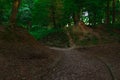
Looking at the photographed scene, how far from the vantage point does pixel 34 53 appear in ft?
43.0

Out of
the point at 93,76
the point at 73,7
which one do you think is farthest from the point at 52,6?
the point at 93,76

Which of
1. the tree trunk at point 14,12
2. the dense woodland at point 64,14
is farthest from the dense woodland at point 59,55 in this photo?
the dense woodland at point 64,14

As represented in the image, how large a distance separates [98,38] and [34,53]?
13.6 meters

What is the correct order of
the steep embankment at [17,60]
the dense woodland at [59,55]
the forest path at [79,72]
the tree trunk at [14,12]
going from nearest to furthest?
the steep embankment at [17,60] → the dense woodland at [59,55] → the forest path at [79,72] → the tree trunk at [14,12]

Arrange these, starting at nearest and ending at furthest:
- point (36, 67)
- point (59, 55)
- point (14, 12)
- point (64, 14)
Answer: point (36, 67) < point (14, 12) < point (59, 55) < point (64, 14)

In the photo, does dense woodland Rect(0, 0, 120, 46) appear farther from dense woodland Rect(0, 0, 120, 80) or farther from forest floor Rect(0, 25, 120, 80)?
forest floor Rect(0, 25, 120, 80)

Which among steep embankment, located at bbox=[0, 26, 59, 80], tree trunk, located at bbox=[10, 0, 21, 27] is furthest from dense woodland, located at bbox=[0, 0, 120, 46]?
steep embankment, located at bbox=[0, 26, 59, 80]

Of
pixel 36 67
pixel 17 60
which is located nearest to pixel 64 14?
pixel 17 60

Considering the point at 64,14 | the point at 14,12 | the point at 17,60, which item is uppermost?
the point at 14,12

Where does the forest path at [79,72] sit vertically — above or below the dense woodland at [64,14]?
below

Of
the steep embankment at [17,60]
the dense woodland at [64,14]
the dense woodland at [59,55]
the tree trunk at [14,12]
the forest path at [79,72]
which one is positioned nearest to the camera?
the steep embankment at [17,60]

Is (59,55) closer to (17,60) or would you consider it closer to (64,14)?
(17,60)

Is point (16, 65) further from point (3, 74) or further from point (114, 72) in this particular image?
point (114, 72)

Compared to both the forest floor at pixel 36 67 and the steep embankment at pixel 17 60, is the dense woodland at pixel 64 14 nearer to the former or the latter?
the steep embankment at pixel 17 60
